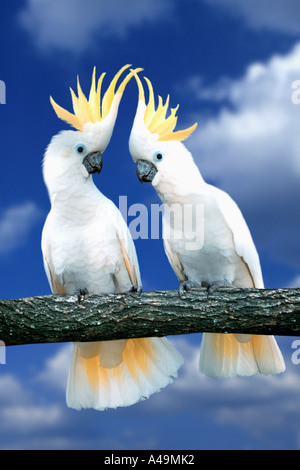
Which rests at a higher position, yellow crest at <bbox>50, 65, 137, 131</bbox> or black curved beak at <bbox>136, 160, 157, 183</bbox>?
yellow crest at <bbox>50, 65, 137, 131</bbox>

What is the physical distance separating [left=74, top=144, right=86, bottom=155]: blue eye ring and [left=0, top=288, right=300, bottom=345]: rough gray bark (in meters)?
1.22

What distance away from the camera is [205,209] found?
4.23 m

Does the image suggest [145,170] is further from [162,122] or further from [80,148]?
[80,148]

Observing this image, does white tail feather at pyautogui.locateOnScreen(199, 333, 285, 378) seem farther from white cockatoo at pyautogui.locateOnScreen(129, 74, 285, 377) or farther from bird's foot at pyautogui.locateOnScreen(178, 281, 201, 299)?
bird's foot at pyautogui.locateOnScreen(178, 281, 201, 299)

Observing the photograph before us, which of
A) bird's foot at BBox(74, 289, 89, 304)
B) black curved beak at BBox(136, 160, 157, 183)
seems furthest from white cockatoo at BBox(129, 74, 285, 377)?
bird's foot at BBox(74, 289, 89, 304)

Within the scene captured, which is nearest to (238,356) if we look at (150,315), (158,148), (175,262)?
(175,262)

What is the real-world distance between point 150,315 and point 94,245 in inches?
32.2

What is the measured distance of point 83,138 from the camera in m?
4.24

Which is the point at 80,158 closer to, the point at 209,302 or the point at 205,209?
the point at 205,209

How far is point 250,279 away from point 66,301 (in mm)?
1587

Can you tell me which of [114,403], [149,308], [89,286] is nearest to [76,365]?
[114,403]

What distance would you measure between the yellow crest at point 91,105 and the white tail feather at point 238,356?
7.17 feet

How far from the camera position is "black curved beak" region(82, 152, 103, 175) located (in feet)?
14.0

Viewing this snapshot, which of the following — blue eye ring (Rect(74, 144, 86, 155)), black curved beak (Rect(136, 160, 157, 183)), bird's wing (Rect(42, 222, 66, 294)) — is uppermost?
blue eye ring (Rect(74, 144, 86, 155))
